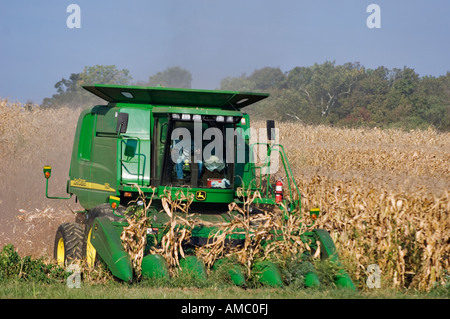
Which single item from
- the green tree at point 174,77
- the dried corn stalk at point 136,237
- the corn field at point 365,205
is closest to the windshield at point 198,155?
the dried corn stalk at point 136,237

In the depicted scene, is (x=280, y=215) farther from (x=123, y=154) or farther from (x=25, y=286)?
(x=25, y=286)

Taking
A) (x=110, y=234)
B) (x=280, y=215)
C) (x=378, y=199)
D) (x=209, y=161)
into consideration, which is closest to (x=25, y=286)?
(x=110, y=234)

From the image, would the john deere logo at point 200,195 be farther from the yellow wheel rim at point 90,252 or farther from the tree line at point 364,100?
the tree line at point 364,100

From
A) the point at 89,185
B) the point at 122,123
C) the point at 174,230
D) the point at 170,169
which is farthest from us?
the point at 89,185

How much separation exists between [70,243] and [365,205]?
503 cm

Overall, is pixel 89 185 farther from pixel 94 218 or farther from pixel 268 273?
pixel 268 273

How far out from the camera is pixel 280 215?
9992 mm

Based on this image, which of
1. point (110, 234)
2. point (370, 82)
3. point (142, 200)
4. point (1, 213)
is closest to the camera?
point (110, 234)

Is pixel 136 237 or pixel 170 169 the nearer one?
pixel 136 237

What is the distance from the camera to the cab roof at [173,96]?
1007cm

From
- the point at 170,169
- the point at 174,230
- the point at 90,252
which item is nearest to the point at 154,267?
the point at 174,230

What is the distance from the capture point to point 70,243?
1022 centimetres

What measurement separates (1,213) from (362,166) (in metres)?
11.4

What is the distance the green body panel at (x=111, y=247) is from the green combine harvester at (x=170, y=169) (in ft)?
0.07
